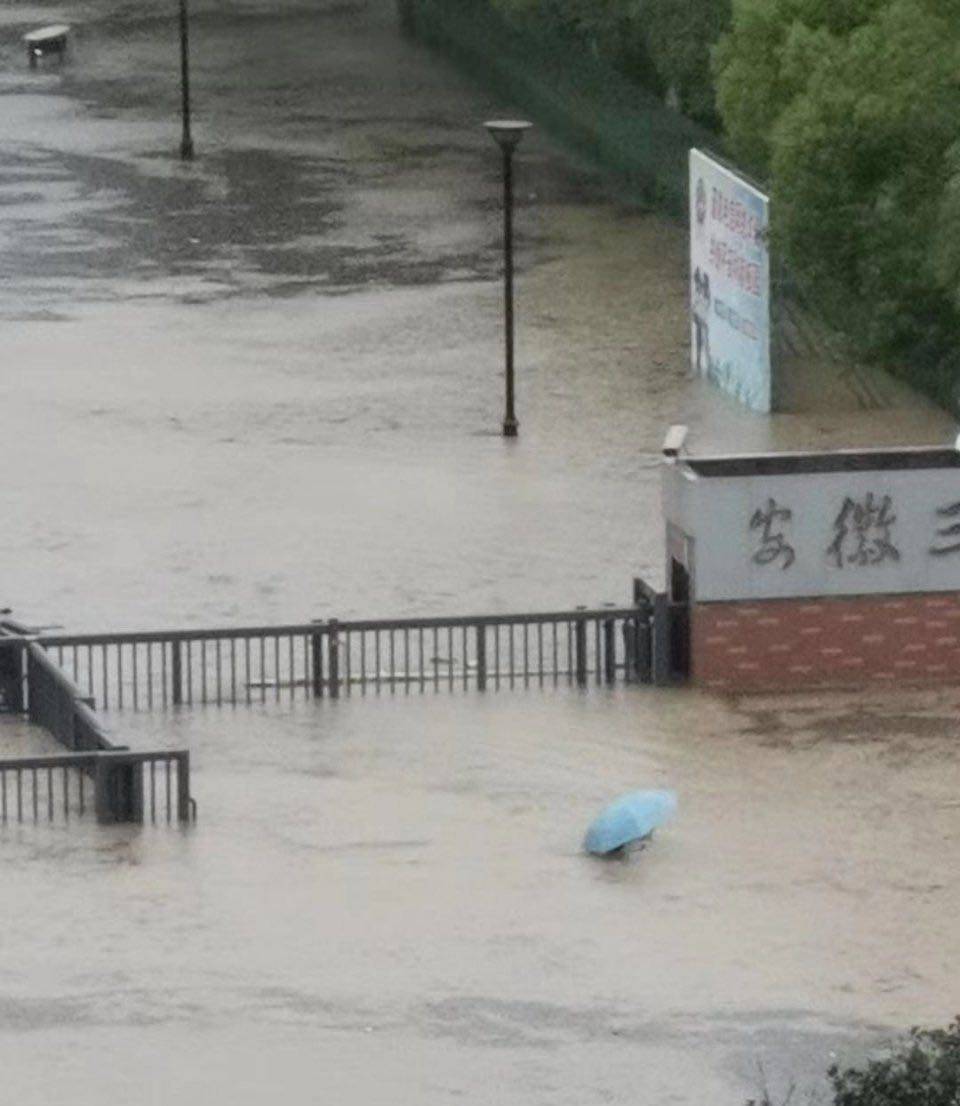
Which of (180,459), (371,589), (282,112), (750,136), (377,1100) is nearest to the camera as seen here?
→ (377,1100)

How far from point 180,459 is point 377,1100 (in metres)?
17.4

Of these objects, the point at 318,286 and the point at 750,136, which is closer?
the point at 750,136

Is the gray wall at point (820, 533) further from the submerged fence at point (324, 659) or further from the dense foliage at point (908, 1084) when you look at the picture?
the dense foliage at point (908, 1084)

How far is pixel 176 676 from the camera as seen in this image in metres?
28.9

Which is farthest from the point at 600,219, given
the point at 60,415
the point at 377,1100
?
the point at 377,1100

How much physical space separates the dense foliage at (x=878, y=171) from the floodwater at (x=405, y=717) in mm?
1053

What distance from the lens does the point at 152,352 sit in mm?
43344

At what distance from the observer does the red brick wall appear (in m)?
29.6

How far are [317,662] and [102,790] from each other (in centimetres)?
358

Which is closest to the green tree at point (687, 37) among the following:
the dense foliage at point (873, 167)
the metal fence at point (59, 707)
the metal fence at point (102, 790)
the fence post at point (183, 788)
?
the dense foliage at point (873, 167)

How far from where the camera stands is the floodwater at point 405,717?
22.2 metres

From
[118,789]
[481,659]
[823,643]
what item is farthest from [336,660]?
[118,789]

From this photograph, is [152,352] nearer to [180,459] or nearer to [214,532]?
[180,459]

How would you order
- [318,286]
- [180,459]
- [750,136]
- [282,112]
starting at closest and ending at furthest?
[180,459] < [750,136] < [318,286] < [282,112]
